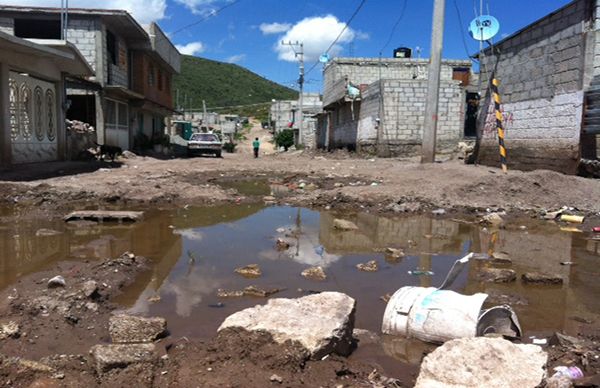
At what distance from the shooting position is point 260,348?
2742 millimetres

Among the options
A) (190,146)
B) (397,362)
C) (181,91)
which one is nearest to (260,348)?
(397,362)

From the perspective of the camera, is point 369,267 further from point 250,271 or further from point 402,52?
point 402,52

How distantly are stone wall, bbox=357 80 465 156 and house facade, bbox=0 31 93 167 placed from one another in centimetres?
1216

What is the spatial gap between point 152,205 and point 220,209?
128 cm

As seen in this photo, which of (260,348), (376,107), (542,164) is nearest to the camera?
(260,348)

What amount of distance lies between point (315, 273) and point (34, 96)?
12921mm

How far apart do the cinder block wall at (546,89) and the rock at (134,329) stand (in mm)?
10161

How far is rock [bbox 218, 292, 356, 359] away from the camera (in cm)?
278

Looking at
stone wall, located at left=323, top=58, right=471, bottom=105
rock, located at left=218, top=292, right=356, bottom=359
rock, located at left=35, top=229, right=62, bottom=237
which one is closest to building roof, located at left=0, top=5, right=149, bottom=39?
stone wall, located at left=323, top=58, right=471, bottom=105

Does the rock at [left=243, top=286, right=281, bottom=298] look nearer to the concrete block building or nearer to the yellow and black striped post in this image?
the yellow and black striped post

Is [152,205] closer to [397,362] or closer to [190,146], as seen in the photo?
[397,362]

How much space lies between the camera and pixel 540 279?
4.62m

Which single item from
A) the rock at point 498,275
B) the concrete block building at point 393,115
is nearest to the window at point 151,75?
the concrete block building at point 393,115

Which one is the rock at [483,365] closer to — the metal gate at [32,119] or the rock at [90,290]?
the rock at [90,290]
